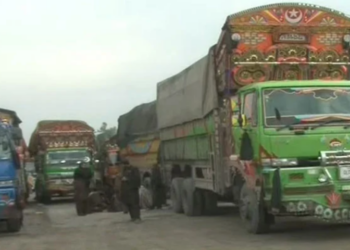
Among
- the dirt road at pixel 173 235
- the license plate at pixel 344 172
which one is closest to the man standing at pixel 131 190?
A: the dirt road at pixel 173 235

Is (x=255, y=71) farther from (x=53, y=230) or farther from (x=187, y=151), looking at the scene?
(x=53, y=230)

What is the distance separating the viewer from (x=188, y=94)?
17.6 metres

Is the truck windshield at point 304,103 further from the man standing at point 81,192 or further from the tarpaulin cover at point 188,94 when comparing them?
the man standing at point 81,192

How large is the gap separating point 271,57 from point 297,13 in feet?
3.22

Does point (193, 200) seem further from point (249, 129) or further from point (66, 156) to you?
point (66, 156)

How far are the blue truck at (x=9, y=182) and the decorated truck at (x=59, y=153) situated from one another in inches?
541

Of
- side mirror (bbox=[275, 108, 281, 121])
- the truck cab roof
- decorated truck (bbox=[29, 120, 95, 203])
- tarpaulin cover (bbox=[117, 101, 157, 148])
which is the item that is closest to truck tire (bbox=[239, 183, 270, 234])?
side mirror (bbox=[275, 108, 281, 121])

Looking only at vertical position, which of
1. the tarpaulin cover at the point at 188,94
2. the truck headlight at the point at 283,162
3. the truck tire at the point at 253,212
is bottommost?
the truck tire at the point at 253,212

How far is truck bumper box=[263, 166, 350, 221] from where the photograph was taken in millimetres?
11508

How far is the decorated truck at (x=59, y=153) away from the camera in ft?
99.8

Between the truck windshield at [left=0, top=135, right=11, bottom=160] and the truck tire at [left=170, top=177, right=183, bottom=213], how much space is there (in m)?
5.00

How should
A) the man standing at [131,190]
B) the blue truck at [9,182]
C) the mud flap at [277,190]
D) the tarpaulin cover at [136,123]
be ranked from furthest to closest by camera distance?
the tarpaulin cover at [136,123] < the man standing at [131,190] < the blue truck at [9,182] < the mud flap at [277,190]

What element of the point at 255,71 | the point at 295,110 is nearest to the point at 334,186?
the point at 295,110

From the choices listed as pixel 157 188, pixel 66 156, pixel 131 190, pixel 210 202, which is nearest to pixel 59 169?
pixel 66 156
